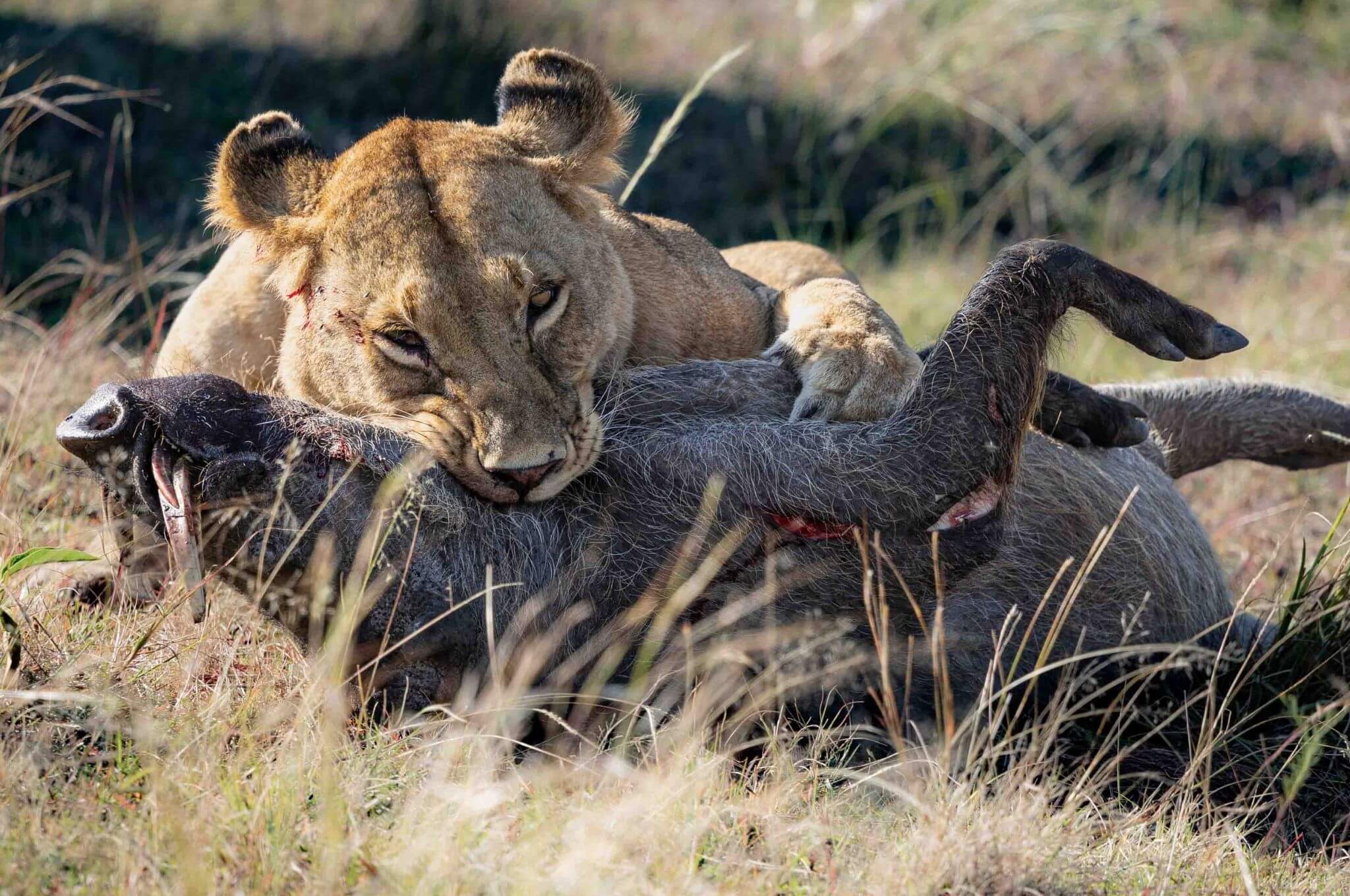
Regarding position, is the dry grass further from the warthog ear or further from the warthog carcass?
the warthog ear

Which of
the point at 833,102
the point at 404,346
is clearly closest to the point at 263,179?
the point at 404,346

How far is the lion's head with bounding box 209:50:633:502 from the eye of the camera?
2855 millimetres

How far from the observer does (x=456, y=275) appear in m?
2.91

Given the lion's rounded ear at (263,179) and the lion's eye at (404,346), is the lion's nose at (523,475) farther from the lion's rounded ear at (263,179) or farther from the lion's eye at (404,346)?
the lion's rounded ear at (263,179)

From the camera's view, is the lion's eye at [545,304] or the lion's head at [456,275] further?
the lion's eye at [545,304]

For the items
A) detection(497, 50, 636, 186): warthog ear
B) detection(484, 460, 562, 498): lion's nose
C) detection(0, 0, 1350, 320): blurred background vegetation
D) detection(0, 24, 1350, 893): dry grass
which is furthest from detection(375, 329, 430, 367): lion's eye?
detection(0, 0, 1350, 320): blurred background vegetation

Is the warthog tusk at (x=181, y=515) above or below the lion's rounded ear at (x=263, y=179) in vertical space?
below

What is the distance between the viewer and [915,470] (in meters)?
2.92

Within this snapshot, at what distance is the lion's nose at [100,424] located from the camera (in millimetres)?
2508

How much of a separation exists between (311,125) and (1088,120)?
459cm

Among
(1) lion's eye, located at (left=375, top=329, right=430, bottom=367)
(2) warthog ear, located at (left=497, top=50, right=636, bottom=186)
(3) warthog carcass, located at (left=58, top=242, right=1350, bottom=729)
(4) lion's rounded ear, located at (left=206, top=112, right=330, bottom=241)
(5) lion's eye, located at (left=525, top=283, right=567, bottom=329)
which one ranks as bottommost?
(3) warthog carcass, located at (left=58, top=242, right=1350, bottom=729)

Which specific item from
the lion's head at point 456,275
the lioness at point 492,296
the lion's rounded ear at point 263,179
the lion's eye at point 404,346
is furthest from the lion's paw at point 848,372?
the lion's rounded ear at point 263,179

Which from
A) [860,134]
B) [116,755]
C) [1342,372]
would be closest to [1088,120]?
[860,134]

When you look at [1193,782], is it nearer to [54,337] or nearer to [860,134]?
[54,337]
